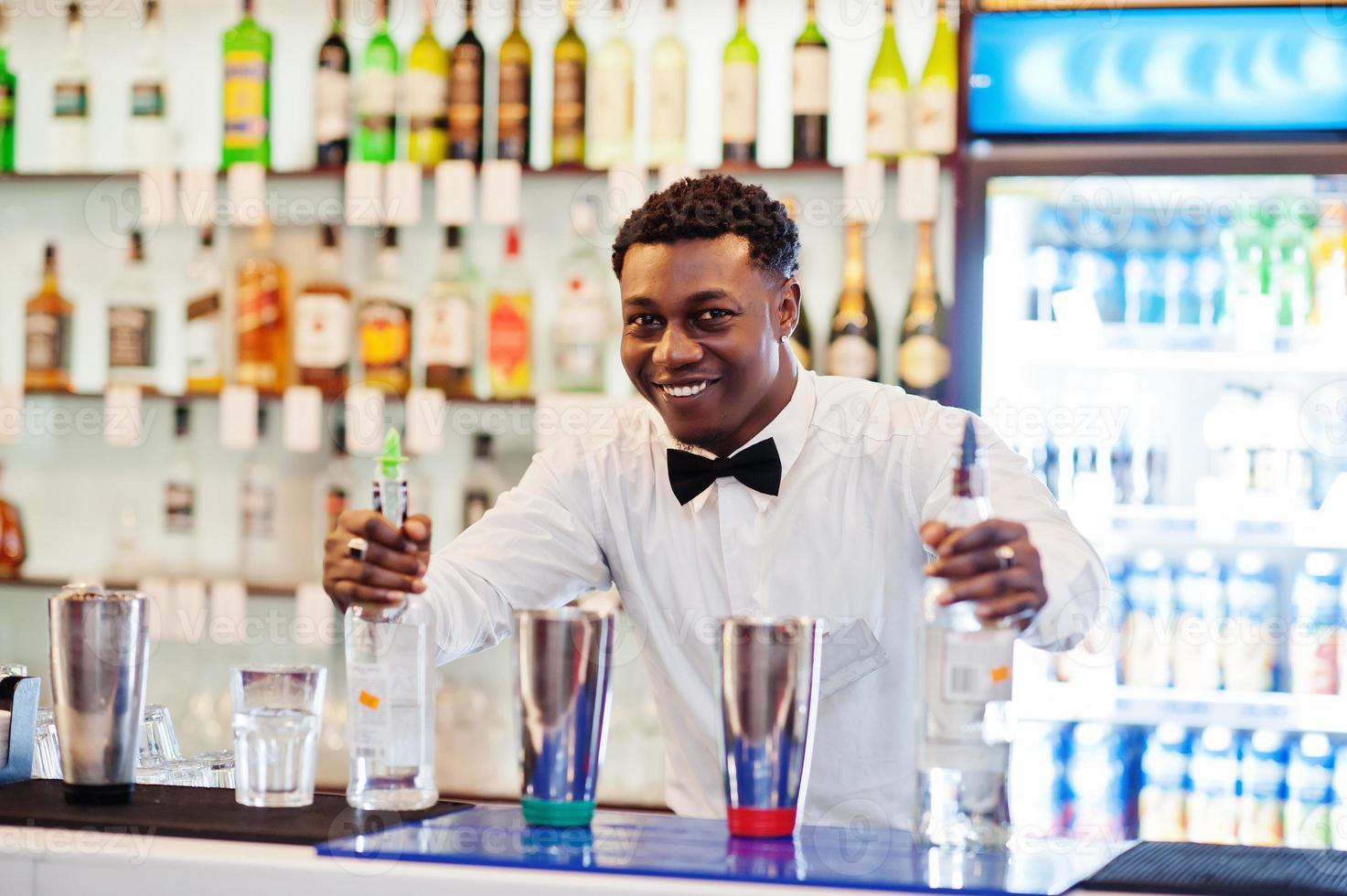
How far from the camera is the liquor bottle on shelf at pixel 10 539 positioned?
136 inches

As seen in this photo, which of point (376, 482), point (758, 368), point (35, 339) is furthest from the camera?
point (35, 339)

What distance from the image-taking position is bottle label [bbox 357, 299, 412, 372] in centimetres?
319

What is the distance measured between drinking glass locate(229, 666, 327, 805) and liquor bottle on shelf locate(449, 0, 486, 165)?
6.41 ft

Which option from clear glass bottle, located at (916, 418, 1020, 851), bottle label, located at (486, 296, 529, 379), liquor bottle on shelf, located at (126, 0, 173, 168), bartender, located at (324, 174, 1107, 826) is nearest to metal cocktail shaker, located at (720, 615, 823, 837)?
clear glass bottle, located at (916, 418, 1020, 851)

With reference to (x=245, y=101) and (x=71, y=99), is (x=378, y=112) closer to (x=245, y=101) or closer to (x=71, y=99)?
(x=245, y=101)

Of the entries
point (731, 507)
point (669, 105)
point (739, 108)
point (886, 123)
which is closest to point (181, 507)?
point (669, 105)

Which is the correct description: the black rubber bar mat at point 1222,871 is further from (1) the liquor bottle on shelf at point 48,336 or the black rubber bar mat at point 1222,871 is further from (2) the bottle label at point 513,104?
(1) the liquor bottle on shelf at point 48,336

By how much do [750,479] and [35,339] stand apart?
2179mm

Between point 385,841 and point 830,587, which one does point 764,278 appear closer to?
point 830,587

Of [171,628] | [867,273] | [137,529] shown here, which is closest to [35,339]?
[137,529]

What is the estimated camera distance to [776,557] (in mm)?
1845

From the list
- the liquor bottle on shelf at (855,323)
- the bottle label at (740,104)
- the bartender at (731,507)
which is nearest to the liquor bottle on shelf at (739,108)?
the bottle label at (740,104)

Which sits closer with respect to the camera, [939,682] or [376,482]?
[939,682]

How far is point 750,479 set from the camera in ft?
5.94
